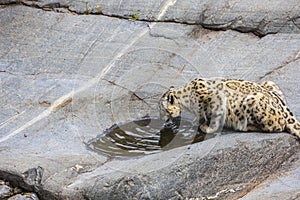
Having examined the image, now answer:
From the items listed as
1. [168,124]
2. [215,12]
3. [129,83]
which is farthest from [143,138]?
[215,12]

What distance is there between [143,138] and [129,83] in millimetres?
1401

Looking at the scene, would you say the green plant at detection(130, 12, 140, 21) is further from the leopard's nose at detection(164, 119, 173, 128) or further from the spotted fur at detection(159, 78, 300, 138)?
the leopard's nose at detection(164, 119, 173, 128)

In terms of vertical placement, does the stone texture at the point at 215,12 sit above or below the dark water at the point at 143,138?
above

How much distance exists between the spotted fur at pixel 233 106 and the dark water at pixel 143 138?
15 cm

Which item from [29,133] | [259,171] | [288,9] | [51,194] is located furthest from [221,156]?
[288,9]

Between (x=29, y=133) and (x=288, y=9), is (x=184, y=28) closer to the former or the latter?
(x=288, y=9)

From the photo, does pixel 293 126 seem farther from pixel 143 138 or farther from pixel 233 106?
pixel 143 138

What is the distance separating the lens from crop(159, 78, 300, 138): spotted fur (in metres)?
7.04

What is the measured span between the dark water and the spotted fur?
0.15m

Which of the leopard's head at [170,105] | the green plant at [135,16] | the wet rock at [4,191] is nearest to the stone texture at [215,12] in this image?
the green plant at [135,16]

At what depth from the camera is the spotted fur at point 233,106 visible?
23.1 feet

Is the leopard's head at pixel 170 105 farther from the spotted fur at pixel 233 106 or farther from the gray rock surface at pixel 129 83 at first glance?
the gray rock surface at pixel 129 83

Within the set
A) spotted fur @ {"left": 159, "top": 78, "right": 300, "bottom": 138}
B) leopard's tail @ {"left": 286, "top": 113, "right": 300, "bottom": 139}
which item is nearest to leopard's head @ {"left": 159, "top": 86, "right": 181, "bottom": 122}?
spotted fur @ {"left": 159, "top": 78, "right": 300, "bottom": 138}

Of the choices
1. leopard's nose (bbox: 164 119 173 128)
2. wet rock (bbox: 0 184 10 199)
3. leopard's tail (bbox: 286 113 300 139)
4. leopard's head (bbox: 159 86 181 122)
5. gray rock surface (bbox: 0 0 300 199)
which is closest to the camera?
gray rock surface (bbox: 0 0 300 199)
